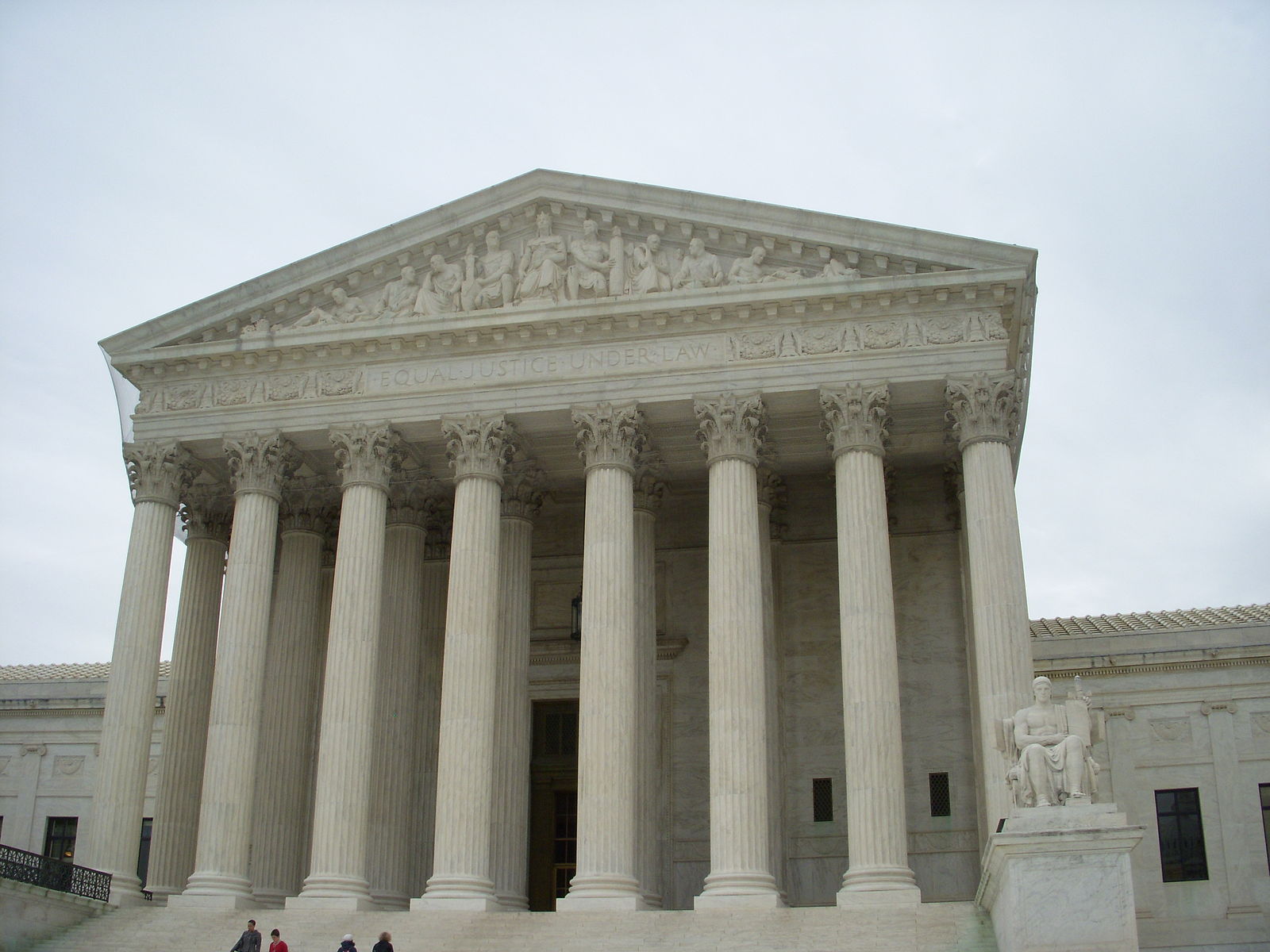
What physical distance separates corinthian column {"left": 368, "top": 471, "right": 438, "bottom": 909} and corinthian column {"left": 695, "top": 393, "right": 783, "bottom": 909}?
847cm

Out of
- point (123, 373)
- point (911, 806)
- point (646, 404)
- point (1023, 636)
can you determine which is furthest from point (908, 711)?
point (123, 373)

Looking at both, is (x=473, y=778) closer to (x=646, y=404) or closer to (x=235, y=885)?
(x=235, y=885)

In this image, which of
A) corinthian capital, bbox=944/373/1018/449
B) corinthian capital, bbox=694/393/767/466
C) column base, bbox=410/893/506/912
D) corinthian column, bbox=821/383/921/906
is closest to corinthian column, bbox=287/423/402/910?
column base, bbox=410/893/506/912

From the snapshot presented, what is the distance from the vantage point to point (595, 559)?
32.5 m

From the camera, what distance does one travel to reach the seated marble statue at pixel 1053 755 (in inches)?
876

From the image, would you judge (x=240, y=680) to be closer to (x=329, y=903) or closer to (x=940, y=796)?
(x=329, y=903)

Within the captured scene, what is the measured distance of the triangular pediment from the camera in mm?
32969

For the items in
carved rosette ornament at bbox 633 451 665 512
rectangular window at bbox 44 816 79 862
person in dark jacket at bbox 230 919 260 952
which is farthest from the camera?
rectangular window at bbox 44 816 79 862

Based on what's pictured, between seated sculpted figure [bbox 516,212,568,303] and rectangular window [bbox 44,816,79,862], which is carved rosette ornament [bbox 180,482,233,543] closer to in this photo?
seated sculpted figure [bbox 516,212,568,303]

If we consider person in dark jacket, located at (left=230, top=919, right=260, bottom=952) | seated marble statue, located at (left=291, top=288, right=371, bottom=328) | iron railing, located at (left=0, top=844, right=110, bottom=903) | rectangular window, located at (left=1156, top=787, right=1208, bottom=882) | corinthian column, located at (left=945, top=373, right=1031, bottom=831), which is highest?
seated marble statue, located at (left=291, top=288, right=371, bottom=328)

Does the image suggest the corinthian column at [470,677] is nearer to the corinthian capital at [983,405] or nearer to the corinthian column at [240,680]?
the corinthian column at [240,680]

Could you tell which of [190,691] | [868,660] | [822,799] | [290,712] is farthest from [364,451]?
[822,799]

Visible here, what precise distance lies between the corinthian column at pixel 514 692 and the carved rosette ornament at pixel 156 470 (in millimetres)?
7988

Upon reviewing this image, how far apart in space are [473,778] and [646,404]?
915 centimetres
